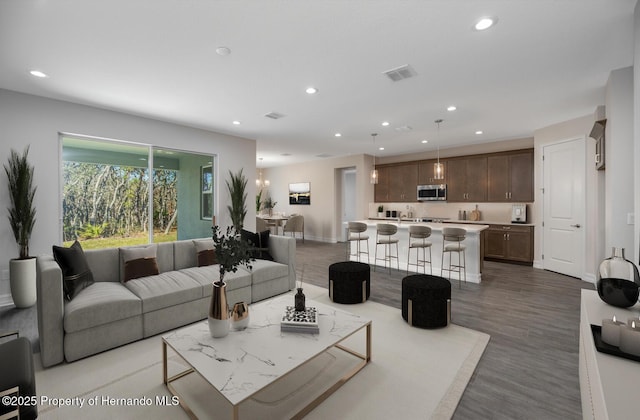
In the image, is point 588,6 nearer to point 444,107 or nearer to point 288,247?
point 444,107

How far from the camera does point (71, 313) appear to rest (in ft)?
7.44

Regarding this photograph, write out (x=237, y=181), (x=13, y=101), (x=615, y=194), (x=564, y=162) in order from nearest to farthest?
1. (x=615, y=194)
2. (x=13, y=101)
3. (x=564, y=162)
4. (x=237, y=181)

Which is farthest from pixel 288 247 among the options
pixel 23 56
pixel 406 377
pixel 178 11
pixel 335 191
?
pixel 335 191

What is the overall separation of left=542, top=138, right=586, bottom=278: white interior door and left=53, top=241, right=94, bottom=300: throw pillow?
713 cm

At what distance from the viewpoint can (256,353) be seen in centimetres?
176

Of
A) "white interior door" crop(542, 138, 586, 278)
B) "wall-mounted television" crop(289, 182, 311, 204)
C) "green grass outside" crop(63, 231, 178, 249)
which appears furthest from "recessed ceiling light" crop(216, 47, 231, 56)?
"wall-mounted television" crop(289, 182, 311, 204)

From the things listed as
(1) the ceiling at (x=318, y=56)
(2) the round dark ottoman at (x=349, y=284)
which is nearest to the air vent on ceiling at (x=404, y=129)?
(1) the ceiling at (x=318, y=56)

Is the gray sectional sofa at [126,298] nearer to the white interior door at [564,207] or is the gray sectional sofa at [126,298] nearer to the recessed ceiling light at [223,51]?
the recessed ceiling light at [223,51]

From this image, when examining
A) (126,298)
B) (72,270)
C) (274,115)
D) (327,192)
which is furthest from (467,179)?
(72,270)

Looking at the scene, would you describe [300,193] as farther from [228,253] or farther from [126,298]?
[228,253]

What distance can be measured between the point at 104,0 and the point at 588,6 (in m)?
3.68

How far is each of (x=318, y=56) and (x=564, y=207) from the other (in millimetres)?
5223

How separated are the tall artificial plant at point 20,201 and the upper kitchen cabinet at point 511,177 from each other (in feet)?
27.8

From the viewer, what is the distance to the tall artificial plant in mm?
3549
